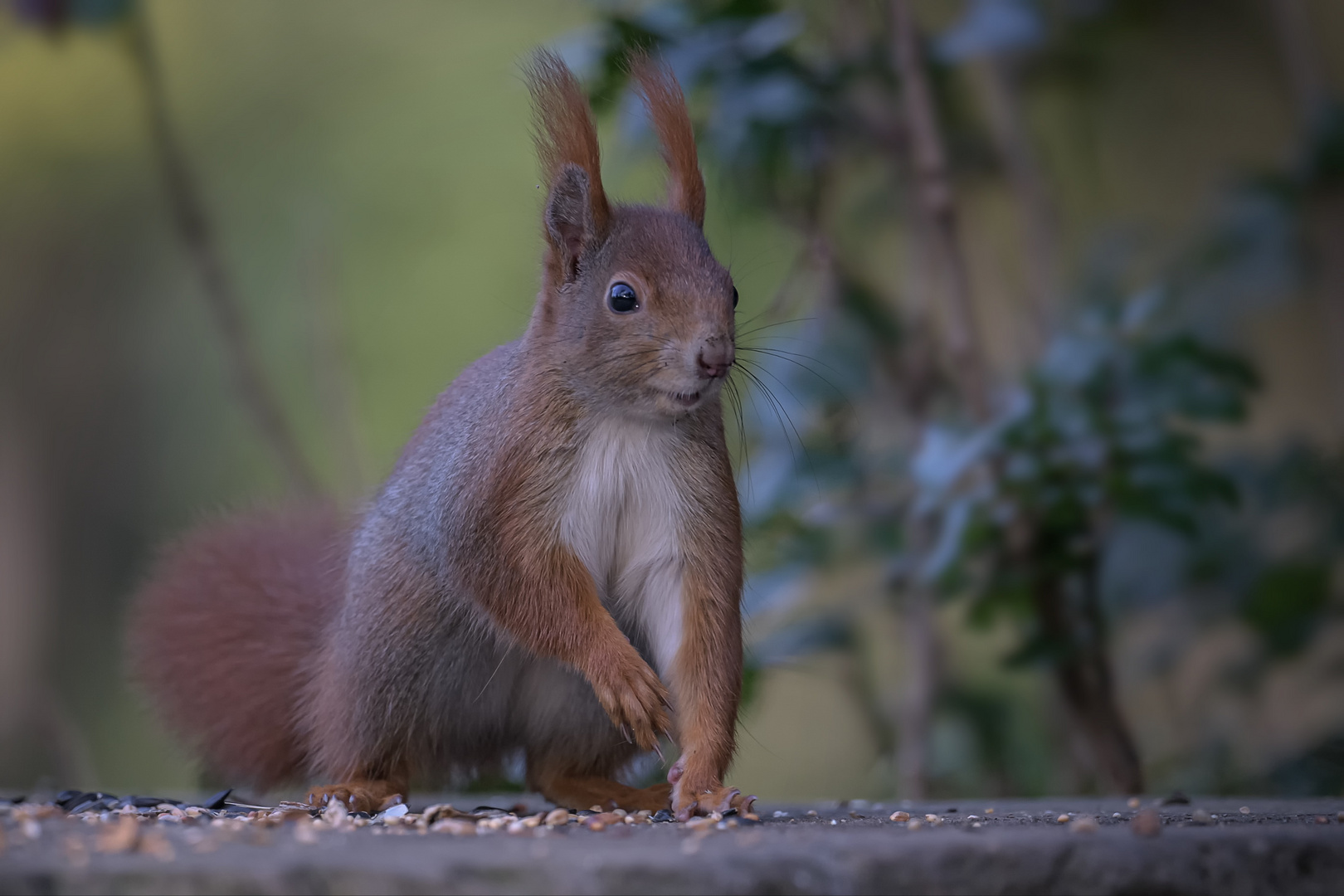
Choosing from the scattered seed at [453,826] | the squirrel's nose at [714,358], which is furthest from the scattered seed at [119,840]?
the squirrel's nose at [714,358]

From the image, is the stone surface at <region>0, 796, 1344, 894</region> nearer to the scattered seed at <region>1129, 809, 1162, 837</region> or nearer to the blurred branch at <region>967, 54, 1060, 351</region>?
the scattered seed at <region>1129, 809, 1162, 837</region>

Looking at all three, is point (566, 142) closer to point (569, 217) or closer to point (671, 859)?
point (569, 217)

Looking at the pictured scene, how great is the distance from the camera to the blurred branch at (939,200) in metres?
2.31

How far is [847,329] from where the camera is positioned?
244 cm

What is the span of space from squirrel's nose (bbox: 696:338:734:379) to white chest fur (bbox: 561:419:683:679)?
0.13 meters

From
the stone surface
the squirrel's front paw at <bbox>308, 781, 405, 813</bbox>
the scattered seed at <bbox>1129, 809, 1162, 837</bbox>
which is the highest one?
the stone surface

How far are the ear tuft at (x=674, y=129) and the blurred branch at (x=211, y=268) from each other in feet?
5.94

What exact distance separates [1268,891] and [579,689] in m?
0.83

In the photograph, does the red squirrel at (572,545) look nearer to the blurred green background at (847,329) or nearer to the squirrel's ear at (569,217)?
the squirrel's ear at (569,217)

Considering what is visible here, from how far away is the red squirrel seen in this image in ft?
4.81

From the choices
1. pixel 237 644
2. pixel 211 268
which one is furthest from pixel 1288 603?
pixel 211 268

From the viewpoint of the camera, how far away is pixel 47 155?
354 centimetres

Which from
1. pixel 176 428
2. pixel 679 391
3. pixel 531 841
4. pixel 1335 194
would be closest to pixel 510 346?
pixel 679 391

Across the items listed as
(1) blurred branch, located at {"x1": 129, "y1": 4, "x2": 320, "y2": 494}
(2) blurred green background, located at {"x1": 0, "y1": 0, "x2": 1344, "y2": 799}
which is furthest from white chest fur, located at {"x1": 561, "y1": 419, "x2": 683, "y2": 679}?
(1) blurred branch, located at {"x1": 129, "y1": 4, "x2": 320, "y2": 494}
